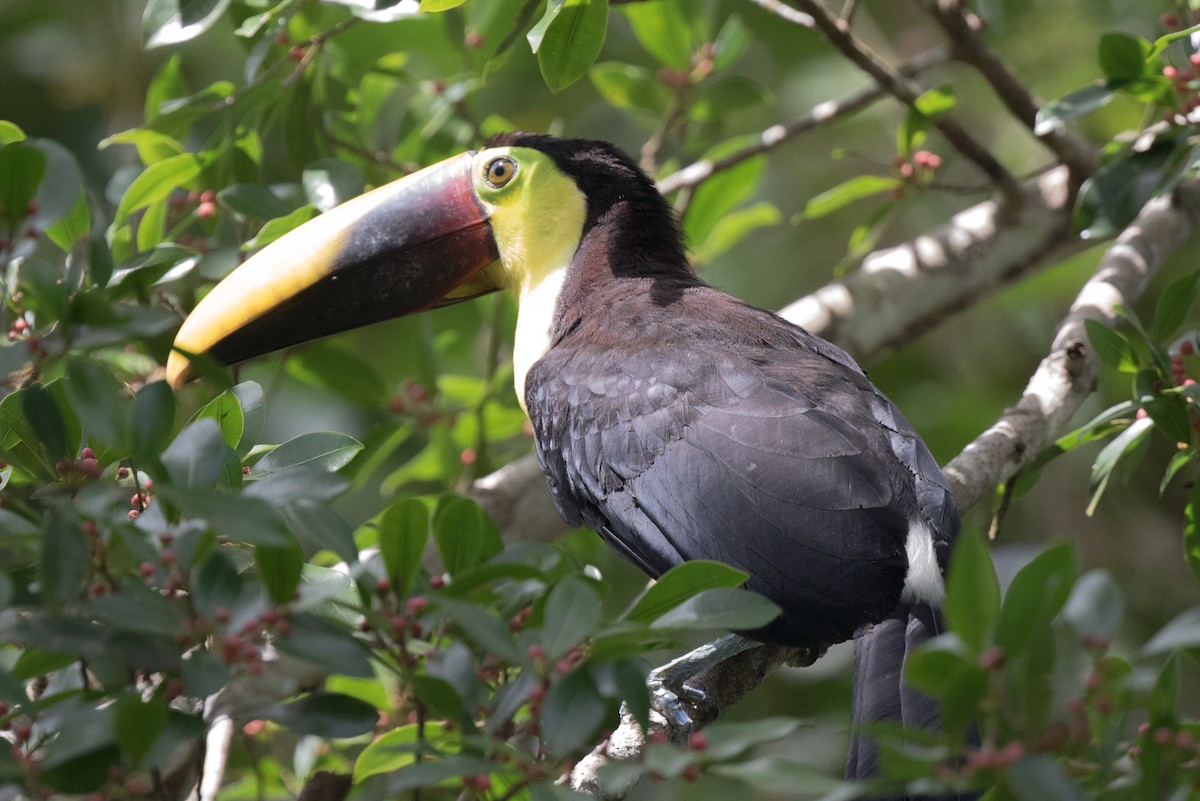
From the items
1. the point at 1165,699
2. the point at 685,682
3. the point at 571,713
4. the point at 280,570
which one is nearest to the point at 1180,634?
the point at 1165,699

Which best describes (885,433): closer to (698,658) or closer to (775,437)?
(775,437)

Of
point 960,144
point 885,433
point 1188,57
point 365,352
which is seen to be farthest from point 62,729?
point 365,352

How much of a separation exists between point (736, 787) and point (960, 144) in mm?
2517

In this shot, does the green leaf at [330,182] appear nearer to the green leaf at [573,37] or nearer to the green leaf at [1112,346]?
the green leaf at [573,37]

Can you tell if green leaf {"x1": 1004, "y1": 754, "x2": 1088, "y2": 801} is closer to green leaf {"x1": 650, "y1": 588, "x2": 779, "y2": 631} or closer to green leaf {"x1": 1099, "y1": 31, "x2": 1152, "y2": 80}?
green leaf {"x1": 650, "y1": 588, "x2": 779, "y2": 631}

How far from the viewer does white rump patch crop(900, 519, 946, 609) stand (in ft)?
8.46

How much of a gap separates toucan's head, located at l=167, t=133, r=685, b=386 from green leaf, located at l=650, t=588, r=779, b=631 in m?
2.03

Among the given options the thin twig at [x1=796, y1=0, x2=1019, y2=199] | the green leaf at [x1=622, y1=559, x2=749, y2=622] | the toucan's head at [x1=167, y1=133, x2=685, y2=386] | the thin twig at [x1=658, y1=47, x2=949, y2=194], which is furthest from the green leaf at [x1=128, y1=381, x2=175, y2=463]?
the thin twig at [x1=658, y1=47, x2=949, y2=194]

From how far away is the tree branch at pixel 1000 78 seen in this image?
3.91 m

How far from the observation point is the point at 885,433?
299cm

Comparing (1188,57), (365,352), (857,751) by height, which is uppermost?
(1188,57)

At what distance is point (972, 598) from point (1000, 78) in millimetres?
2933

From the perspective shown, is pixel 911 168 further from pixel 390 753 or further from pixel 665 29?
pixel 390 753

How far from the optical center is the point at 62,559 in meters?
1.64
